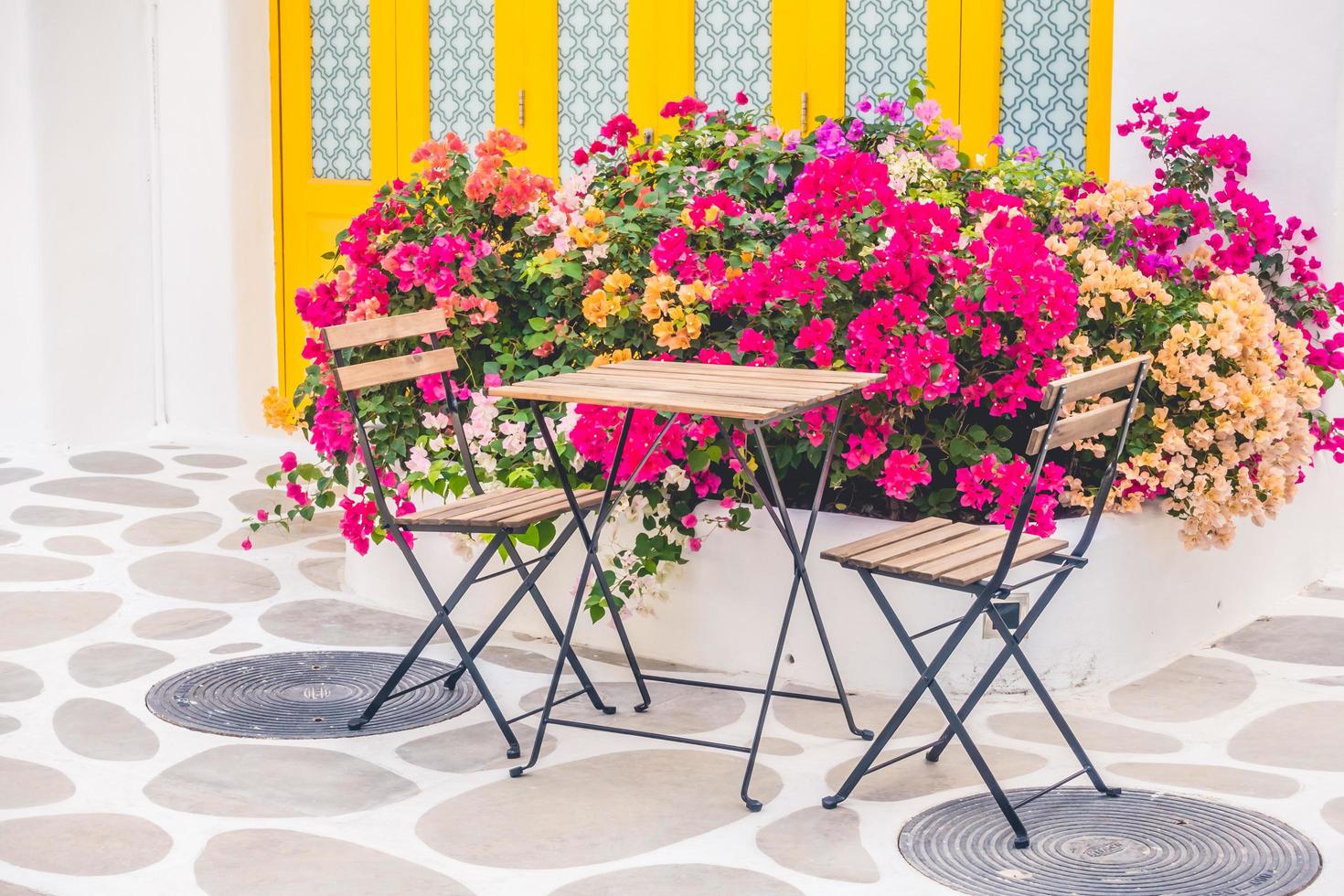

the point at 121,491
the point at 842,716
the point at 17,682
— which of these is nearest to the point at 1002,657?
the point at 842,716

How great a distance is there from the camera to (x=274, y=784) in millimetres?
3592

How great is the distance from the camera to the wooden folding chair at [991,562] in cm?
311

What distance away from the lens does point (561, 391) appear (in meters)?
3.51

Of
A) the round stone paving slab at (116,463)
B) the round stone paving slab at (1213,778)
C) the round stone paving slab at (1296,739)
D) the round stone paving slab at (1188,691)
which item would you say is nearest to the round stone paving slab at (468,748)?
the round stone paving slab at (1213,778)

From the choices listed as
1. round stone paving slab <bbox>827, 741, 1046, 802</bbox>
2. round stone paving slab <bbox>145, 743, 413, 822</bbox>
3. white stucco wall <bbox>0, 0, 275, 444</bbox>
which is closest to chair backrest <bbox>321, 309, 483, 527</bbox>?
round stone paving slab <bbox>145, 743, 413, 822</bbox>

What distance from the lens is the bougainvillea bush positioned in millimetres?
4066

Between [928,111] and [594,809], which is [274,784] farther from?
[928,111]

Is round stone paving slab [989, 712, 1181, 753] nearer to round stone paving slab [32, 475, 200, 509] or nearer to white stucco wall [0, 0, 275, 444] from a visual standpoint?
round stone paving slab [32, 475, 200, 509]

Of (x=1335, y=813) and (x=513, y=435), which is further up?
(x=513, y=435)

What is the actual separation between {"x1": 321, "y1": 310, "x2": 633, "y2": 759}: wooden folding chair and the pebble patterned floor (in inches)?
6.7

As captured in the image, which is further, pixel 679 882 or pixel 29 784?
pixel 29 784

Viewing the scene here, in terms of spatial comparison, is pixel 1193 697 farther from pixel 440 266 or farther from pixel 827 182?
pixel 440 266

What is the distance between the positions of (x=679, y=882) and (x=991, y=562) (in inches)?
37.5

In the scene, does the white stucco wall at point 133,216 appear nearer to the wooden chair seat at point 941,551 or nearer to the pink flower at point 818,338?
the pink flower at point 818,338
